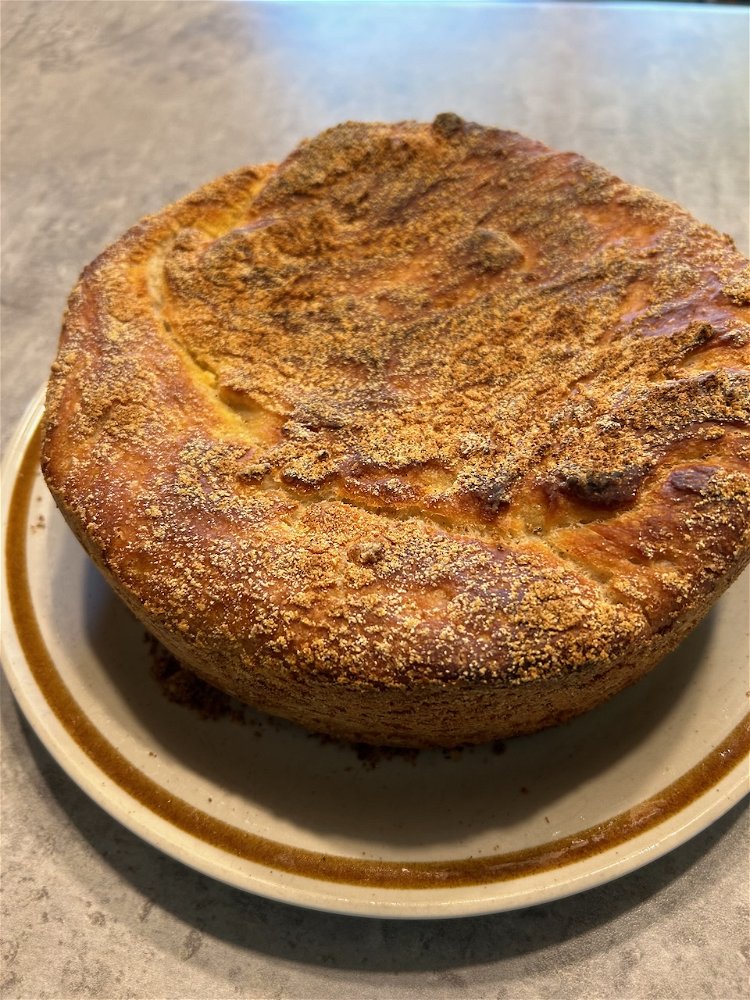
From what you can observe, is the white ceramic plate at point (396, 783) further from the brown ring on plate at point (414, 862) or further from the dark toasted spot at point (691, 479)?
the dark toasted spot at point (691, 479)

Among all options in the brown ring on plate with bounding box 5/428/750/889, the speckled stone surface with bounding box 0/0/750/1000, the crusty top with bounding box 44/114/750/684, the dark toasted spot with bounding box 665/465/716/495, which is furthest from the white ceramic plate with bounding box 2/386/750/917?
the dark toasted spot with bounding box 665/465/716/495

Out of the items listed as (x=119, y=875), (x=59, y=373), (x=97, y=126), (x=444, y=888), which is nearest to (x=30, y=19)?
(x=97, y=126)

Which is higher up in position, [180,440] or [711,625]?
[180,440]

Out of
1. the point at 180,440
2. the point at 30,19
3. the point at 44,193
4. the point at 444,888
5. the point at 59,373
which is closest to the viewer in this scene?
the point at 444,888

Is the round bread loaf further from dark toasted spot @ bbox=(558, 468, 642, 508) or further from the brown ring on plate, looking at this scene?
the brown ring on plate

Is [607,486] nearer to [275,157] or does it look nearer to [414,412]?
[414,412]

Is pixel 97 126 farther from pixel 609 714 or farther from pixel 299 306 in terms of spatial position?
pixel 609 714
